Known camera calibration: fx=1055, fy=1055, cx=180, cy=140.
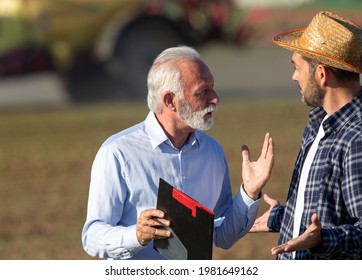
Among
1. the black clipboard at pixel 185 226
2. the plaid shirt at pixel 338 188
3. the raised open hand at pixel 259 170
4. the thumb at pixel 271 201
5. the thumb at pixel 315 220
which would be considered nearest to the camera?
the thumb at pixel 315 220

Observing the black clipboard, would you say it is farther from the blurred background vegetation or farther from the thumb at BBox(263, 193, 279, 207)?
the blurred background vegetation

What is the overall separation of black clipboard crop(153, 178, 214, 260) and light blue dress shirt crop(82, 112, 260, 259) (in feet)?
0.53

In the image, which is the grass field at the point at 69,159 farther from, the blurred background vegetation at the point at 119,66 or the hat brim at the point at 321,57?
the hat brim at the point at 321,57

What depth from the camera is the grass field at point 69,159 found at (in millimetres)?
10211

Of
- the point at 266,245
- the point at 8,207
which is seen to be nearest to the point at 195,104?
the point at 266,245

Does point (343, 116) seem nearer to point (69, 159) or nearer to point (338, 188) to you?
point (338, 188)

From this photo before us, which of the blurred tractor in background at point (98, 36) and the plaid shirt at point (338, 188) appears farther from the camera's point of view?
the blurred tractor in background at point (98, 36)

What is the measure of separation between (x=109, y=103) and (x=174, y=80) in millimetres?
23091

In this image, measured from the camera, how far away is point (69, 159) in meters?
16.7

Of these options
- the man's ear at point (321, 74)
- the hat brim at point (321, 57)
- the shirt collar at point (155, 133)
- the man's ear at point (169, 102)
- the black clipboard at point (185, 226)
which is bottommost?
the black clipboard at point (185, 226)

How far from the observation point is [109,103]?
90.1 feet

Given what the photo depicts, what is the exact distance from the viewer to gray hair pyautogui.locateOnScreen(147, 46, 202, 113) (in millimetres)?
4461

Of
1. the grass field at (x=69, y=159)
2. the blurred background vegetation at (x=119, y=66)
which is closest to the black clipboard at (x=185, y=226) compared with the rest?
the grass field at (x=69, y=159)

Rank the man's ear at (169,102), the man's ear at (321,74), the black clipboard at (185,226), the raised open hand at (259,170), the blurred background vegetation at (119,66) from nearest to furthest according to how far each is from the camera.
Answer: the black clipboard at (185,226) → the man's ear at (321,74) → the raised open hand at (259,170) → the man's ear at (169,102) → the blurred background vegetation at (119,66)
